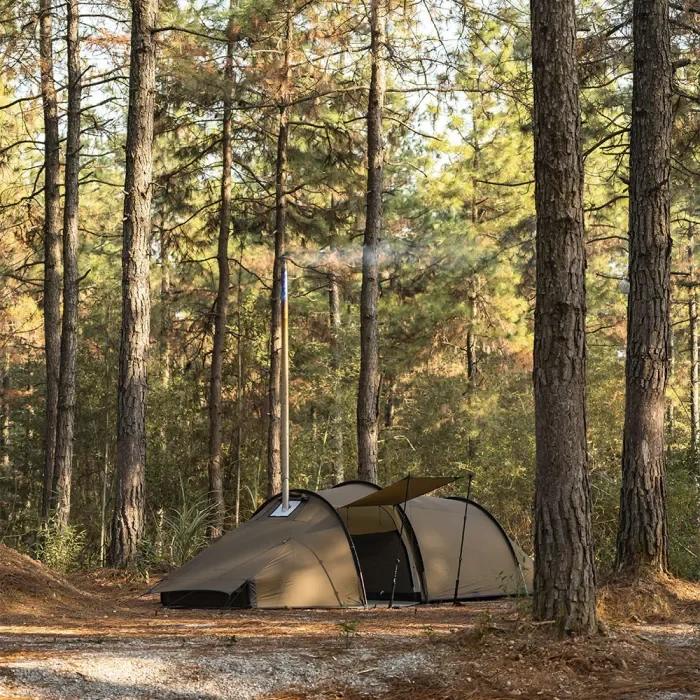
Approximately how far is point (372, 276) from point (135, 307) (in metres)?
3.82

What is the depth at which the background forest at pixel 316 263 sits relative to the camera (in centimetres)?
1262

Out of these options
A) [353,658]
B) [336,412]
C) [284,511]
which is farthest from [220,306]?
[353,658]

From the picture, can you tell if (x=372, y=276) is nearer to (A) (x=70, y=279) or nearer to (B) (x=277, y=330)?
(B) (x=277, y=330)

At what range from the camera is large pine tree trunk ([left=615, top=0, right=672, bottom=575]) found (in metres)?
7.83

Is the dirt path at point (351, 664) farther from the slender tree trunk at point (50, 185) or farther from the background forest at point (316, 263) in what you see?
the slender tree trunk at point (50, 185)

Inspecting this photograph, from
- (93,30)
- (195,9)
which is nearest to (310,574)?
(93,30)

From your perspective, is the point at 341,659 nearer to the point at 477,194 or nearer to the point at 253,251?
the point at 477,194

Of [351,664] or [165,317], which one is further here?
[165,317]

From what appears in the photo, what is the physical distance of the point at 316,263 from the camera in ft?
59.0

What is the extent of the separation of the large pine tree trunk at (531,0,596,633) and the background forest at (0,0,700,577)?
444 centimetres

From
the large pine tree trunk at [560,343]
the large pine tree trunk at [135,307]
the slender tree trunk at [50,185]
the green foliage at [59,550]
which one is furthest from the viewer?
the slender tree trunk at [50,185]

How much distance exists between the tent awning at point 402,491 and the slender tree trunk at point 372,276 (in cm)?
363

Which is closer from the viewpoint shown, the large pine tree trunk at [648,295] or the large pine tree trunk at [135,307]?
the large pine tree trunk at [648,295]

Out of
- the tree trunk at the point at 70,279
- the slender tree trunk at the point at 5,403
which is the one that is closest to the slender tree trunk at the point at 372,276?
the tree trunk at the point at 70,279
